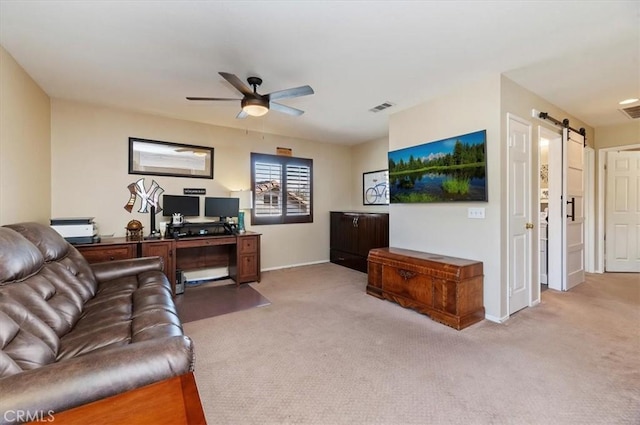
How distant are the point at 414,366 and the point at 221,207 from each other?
3411mm

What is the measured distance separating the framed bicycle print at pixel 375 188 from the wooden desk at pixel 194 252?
2.47 m

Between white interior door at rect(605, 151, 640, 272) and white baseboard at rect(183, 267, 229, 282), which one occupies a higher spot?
white interior door at rect(605, 151, 640, 272)

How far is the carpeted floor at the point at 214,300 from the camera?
10.1 ft

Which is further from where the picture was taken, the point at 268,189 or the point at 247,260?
the point at 268,189

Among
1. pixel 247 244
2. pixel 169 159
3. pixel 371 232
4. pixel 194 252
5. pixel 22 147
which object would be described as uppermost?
pixel 169 159

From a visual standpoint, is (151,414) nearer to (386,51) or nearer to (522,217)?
(386,51)

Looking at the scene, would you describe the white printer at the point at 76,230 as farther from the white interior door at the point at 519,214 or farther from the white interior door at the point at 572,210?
the white interior door at the point at 572,210

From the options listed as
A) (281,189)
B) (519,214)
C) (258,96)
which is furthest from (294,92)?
(281,189)

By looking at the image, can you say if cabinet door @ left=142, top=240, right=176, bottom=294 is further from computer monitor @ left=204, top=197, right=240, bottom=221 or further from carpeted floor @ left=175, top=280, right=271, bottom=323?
computer monitor @ left=204, top=197, right=240, bottom=221

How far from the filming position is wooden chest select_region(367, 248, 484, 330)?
265 centimetres

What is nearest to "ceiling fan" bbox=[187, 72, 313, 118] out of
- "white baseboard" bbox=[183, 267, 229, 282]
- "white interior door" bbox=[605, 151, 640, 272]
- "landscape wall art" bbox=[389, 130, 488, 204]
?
"landscape wall art" bbox=[389, 130, 488, 204]

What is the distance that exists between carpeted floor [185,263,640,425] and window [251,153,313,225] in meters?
2.21

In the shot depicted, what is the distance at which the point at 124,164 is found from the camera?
3.79 meters

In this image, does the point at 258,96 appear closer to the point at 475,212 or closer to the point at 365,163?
the point at 475,212
